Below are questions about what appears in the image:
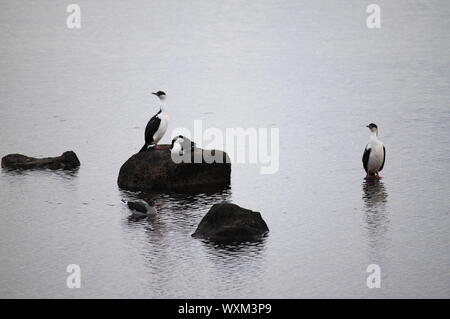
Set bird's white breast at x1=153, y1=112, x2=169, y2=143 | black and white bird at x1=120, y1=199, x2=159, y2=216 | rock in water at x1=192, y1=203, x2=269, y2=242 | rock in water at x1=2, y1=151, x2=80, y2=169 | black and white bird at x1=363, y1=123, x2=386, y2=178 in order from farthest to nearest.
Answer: rock in water at x1=2, y1=151, x2=80, y2=169 → bird's white breast at x1=153, y1=112, x2=169, y2=143 → black and white bird at x1=363, y1=123, x2=386, y2=178 → black and white bird at x1=120, y1=199, x2=159, y2=216 → rock in water at x1=192, y1=203, x2=269, y2=242

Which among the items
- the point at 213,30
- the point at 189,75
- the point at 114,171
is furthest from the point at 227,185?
the point at 213,30

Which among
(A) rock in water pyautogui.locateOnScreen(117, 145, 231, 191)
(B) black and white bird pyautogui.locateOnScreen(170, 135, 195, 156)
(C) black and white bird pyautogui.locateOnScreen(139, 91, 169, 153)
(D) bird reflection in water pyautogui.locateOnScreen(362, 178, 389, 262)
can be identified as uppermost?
(C) black and white bird pyautogui.locateOnScreen(139, 91, 169, 153)

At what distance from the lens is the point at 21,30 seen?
2013 inches

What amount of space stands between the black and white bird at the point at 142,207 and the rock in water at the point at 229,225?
1.97m

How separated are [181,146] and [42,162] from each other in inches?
173

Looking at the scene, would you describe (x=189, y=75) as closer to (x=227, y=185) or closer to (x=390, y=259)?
(x=227, y=185)

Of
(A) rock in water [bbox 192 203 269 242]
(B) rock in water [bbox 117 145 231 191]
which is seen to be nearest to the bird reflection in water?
(A) rock in water [bbox 192 203 269 242]

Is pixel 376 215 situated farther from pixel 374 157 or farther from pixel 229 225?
pixel 229 225

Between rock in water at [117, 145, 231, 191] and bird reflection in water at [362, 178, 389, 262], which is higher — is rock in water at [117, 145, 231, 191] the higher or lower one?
the higher one

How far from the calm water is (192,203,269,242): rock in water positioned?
13.2 inches

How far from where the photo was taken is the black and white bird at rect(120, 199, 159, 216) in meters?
21.4

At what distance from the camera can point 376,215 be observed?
21.5 meters

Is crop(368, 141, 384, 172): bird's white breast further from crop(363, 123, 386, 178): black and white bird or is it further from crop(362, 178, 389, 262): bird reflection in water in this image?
crop(362, 178, 389, 262): bird reflection in water

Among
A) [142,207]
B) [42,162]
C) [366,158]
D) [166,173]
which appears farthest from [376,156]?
[42,162]
